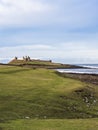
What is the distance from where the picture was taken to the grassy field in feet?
92.9

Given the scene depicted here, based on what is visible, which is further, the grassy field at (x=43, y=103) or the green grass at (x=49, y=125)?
the grassy field at (x=43, y=103)

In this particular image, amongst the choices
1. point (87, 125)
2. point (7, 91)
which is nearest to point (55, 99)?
point (7, 91)

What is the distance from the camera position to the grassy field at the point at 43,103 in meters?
28.3

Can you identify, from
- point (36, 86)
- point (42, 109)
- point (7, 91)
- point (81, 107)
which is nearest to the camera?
point (42, 109)

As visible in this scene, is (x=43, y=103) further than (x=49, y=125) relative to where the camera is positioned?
Yes

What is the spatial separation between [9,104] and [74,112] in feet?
20.1

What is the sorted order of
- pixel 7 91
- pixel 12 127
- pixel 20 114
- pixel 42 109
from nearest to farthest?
pixel 12 127 < pixel 20 114 < pixel 42 109 < pixel 7 91

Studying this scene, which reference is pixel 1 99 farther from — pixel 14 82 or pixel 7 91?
pixel 14 82

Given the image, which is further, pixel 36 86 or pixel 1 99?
pixel 36 86

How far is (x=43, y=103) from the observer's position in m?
38.2

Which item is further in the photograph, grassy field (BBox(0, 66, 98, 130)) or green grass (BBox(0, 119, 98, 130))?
grassy field (BBox(0, 66, 98, 130))

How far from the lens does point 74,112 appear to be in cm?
3659

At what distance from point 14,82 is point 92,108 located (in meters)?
12.0

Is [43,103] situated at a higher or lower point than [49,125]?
higher
